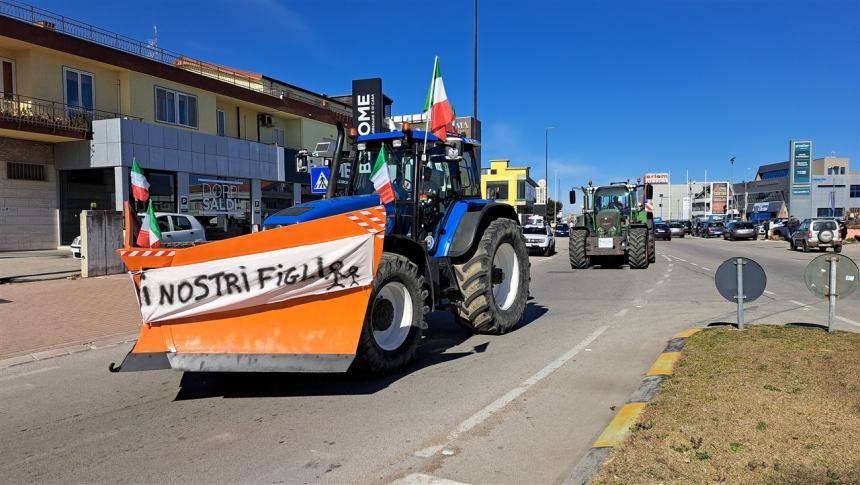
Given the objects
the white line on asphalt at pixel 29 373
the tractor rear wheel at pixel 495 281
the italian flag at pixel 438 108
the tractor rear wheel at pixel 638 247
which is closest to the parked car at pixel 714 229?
the tractor rear wheel at pixel 638 247

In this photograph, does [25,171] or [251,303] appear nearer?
[251,303]

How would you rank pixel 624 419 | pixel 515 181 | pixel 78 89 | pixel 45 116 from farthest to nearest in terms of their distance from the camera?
pixel 515 181, pixel 78 89, pixel 45 116, pixel 624 419

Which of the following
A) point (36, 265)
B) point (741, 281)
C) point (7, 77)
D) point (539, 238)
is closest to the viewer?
point (741, 281)

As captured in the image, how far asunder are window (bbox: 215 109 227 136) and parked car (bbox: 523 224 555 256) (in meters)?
15.9

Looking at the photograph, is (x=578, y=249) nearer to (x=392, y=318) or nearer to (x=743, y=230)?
(x=392, y=318)

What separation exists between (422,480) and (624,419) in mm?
1749

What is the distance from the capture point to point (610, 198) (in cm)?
2047

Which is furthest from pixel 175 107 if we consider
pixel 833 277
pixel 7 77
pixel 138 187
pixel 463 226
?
pixel 833 277

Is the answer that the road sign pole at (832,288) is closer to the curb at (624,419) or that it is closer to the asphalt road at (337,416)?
the asphalt road at (337,416)

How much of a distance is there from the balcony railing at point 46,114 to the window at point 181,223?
22.1 feet

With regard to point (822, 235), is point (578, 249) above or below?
below

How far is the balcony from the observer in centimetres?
1931

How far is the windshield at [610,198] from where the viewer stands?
66.5ft

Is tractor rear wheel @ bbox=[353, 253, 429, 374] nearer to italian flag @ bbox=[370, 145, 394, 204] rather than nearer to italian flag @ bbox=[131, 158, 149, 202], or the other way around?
italian flag @ bbox=[370, 145, 394, 204]
